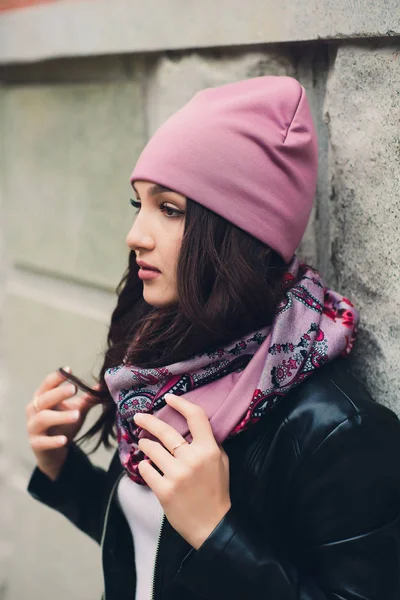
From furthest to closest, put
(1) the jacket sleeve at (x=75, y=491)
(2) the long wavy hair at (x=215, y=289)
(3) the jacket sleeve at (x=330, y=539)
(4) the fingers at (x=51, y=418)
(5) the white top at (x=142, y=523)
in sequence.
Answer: (1) the jacket sleeve at (x=75, y=491), (4) the fingers at (x=51, y=418), (5) the white top at (x=142, y=523), (2) the long wavy hair at (x=215, y=289), (3) the jacket sleeve at (x=330, y=539)

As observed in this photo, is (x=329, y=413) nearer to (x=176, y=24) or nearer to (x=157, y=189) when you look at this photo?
(x=157, y=189)

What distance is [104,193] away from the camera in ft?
7.79

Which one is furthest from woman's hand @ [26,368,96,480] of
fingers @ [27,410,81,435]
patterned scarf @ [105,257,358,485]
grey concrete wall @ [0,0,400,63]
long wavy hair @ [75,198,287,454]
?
grey concrete wall @ [0,0,400,63]

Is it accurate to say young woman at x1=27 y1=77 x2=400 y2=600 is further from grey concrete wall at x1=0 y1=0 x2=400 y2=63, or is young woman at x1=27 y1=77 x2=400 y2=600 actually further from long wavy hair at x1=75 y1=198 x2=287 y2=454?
grey concrete wall at x1=0 y1=0 x2=400 y2=63

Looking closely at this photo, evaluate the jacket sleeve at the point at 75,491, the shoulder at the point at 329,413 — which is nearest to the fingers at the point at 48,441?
the jacket sleeve at the point at 75,491

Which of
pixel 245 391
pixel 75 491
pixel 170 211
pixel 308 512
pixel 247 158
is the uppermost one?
pixel 247 158

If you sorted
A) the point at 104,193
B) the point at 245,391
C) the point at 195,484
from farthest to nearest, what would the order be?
the point at 104,193 < the point at 245,391 < the point at 195,484

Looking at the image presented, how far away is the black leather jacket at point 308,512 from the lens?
1.31 meters

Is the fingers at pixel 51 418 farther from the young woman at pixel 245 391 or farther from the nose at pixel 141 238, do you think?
the nose at pixel 141 238

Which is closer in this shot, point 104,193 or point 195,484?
point 195,484

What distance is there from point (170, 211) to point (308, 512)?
64cm

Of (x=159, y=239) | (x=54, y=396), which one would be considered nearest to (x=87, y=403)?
(x=54, y=396)

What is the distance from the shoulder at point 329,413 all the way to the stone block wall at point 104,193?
0.68 feet

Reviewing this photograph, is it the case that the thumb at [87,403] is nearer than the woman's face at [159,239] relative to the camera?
No
